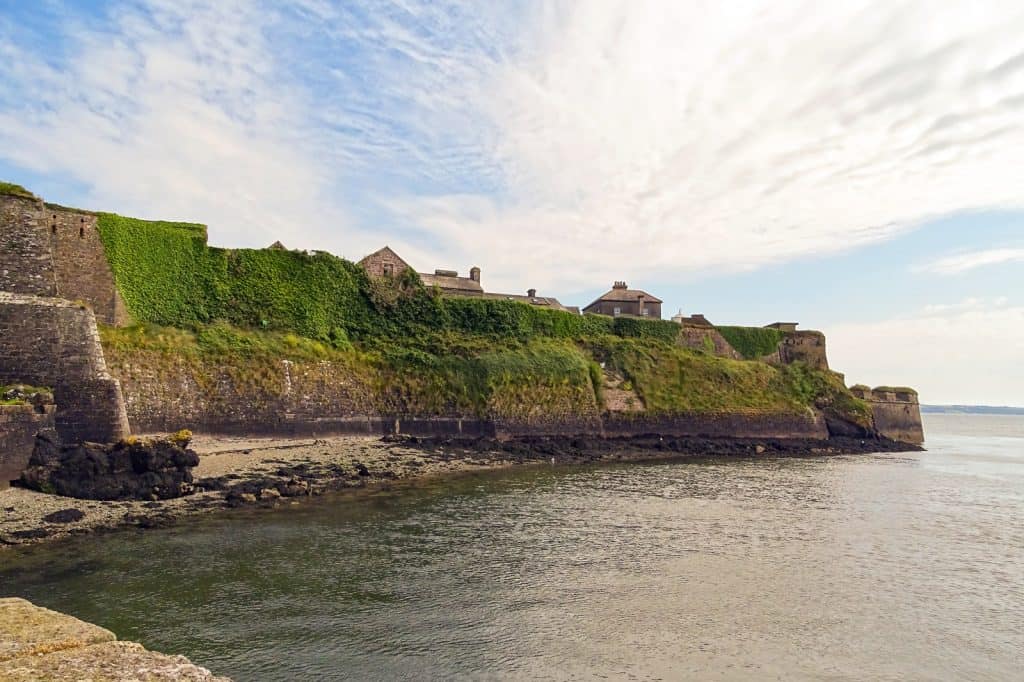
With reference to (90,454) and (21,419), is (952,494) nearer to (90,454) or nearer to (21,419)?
(90,454)

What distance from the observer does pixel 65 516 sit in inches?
838

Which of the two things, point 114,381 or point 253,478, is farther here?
point 253,478

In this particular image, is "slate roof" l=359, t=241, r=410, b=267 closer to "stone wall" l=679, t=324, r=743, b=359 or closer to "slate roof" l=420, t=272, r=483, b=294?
"slate roof" l=420, t=272, r=483, b=294

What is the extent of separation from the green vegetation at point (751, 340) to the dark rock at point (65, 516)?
6357 cm

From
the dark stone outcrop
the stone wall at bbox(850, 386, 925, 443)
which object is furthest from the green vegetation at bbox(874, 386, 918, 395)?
the dark stone outcrop

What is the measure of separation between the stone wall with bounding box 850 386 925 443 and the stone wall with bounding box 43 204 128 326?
219ft

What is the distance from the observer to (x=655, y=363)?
196 ft

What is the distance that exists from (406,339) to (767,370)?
124ft

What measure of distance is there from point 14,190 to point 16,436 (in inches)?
559

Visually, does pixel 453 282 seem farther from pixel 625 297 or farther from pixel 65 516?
pixel 65 516

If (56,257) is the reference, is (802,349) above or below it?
below

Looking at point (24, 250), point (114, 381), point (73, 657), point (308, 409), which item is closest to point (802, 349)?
point (308, 409)

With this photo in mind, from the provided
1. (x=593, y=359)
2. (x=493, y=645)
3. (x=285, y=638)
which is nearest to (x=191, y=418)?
(x=285, y=638)

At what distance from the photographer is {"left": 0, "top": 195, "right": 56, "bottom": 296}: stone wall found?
98.4ft
